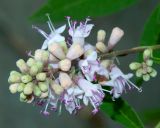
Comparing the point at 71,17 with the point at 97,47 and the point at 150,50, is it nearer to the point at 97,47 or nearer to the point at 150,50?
the point at 97,47

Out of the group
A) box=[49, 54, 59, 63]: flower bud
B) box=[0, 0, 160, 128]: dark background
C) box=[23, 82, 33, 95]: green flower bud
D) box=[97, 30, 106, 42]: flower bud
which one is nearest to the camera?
box=[23, 82, 33, 95]: green flower bud

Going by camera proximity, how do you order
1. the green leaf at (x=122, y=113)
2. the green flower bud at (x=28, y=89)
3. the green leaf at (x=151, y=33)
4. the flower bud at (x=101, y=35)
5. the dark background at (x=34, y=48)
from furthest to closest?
the dark background at (x=34, y=48)
the green leaf at (x=151, y=33)
the green leaf at (x=122, y=113)
the flower bud at (x=101, y=35)
the green flower bud at (x=28, y=89)

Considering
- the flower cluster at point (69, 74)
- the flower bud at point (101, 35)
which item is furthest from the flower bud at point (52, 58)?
the flower bud at point (101, 35)

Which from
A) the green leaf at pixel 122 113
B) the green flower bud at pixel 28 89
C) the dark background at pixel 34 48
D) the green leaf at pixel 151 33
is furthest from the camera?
the dark background at pixel 34 48

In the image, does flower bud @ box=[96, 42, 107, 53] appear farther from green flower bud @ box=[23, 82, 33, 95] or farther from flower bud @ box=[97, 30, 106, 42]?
green flower bud @ box=[23, 82, 33, 95]

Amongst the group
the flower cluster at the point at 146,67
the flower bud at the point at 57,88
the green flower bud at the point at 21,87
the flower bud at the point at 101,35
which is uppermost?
the flower bud at the point at 101,35

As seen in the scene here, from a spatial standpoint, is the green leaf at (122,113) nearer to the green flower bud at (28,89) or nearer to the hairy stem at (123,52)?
the hairy stem at (123,52)

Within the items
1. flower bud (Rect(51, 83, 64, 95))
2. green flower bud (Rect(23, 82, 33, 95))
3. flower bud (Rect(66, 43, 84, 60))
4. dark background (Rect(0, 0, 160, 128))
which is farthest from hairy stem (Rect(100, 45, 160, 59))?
dark background (Rect(0, 0, 160, 128))
